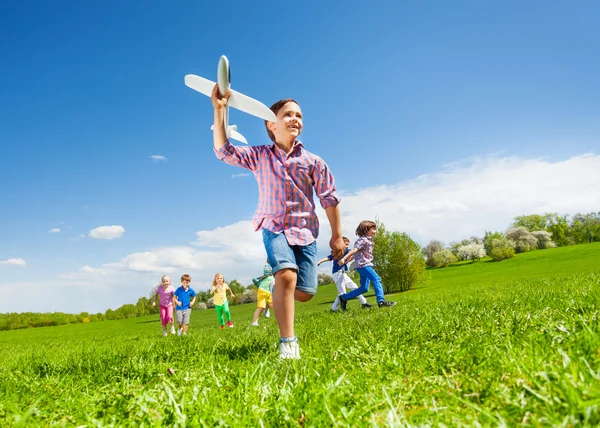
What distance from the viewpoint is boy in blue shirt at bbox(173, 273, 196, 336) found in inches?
547

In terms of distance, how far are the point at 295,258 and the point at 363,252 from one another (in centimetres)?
848

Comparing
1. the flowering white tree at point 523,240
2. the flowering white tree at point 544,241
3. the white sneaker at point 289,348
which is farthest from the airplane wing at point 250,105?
the flowering white tree at point 544,241

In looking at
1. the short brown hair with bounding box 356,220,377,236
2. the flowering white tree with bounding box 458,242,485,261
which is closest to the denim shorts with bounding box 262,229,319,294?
the short brown hair with bounding box 356,220,377,236

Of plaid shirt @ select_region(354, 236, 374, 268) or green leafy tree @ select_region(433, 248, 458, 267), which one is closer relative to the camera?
plaid shirt @ select_region(354, 236, 374, 268)

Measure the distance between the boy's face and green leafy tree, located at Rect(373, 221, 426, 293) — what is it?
2972 centimetres

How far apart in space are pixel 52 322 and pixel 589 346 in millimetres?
53649

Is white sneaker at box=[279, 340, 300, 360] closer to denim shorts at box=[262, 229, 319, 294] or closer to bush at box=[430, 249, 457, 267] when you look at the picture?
denim shorts at box=[262, 229, 319, 294]

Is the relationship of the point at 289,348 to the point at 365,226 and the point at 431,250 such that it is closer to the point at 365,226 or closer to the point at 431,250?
the point at 365,226

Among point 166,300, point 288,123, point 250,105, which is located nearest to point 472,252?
point 166,300

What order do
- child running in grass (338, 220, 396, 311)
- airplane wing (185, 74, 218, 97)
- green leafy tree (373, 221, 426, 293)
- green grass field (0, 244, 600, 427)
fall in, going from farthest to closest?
green leafy tree (373, 221, 426, 293) < child running in grass (338, 220, 396, 311) < airplane wing (185, 74, 218, 97) < green grass field (0, 244, 600, 427)

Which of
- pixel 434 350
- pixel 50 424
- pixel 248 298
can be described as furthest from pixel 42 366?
pixel 248 298

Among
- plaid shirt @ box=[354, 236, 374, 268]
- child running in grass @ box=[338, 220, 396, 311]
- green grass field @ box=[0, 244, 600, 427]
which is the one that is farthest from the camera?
plaid shirt @ box=[354, 236, 374, 268]

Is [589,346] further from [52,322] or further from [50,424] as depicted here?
[52,322]

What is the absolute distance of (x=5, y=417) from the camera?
7.82 ft
